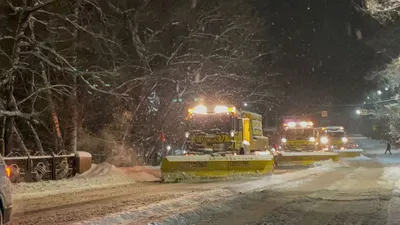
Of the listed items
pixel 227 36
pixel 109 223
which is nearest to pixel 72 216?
pixel 109 223

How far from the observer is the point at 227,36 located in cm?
3622

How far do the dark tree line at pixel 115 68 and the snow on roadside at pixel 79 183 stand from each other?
12.0ft

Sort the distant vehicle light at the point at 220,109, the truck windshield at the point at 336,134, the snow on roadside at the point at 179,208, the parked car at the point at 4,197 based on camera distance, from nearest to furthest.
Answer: the parked car at the point at 4,197, the snow on roadside at the point at 179,208, the distant vehicle light at the point at 220,109, the truck windshield at the point at 336,134

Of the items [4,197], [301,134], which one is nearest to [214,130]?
[301,134]

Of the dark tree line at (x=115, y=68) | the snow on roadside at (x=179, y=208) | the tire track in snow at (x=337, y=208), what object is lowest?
the tire track in snow at (x=337, y=208)

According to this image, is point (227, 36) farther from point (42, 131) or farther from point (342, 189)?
point (342, 189)

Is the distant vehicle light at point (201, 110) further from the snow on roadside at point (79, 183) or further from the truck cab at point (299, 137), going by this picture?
the truck cab at point (299, 137)

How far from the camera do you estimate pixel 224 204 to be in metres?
12.1

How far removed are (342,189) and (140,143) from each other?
63.6 feet

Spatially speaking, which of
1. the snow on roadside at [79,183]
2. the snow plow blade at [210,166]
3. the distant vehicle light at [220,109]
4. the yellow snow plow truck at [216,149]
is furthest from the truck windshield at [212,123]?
the snow on roadside at [79,183]

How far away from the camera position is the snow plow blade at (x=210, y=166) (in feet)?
68.1

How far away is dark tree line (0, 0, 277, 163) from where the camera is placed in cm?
2323

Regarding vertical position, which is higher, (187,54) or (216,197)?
(187,54)

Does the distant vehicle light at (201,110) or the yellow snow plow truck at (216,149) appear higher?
the distant vehicle light at (201,110)
